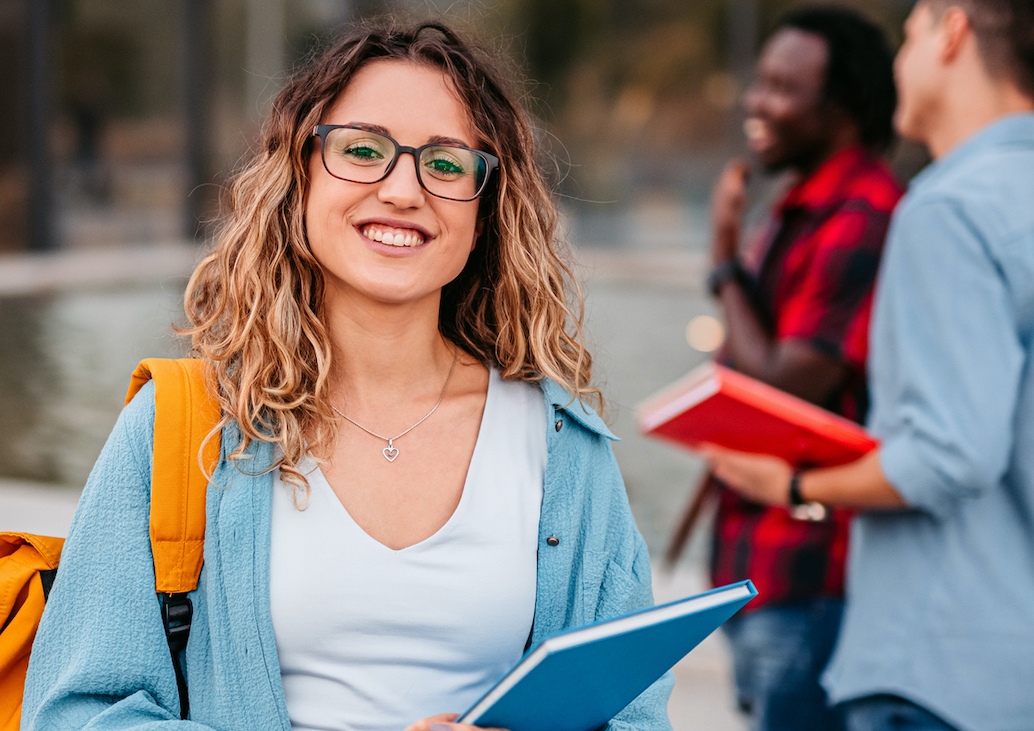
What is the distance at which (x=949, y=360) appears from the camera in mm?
1865

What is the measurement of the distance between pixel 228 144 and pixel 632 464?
14.5 meters

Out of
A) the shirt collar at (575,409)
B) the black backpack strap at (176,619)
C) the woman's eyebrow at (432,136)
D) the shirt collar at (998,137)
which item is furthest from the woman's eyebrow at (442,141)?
the shirt collar at (998,137)

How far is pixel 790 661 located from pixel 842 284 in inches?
33.8

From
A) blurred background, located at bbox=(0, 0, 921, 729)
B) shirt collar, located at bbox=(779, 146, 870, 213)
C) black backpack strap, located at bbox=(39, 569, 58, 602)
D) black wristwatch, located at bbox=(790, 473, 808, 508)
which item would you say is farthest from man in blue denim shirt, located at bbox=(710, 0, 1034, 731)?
blurred background, located at bbox=(0, 0, 921, 729)

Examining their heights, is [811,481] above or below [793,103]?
below

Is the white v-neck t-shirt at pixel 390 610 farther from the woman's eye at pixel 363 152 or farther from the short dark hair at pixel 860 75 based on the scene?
the short dark hair at pixel 860 75

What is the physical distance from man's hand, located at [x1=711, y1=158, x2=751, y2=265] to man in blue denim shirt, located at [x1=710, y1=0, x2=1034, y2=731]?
0.99 m

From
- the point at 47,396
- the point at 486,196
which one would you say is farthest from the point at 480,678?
the point at 47,396

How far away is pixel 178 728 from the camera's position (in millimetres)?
1432

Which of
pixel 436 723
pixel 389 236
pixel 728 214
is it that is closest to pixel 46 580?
pixel 436 723

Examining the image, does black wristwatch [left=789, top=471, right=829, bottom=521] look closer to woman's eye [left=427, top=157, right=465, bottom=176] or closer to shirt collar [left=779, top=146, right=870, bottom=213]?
shirt collar [left=779, top=146, right=870, bottom=213]

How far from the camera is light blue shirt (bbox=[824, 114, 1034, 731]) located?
183 centimetres

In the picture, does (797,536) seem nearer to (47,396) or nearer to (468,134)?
(468,134)

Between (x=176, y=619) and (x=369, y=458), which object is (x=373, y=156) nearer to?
(x=369, y=458)
